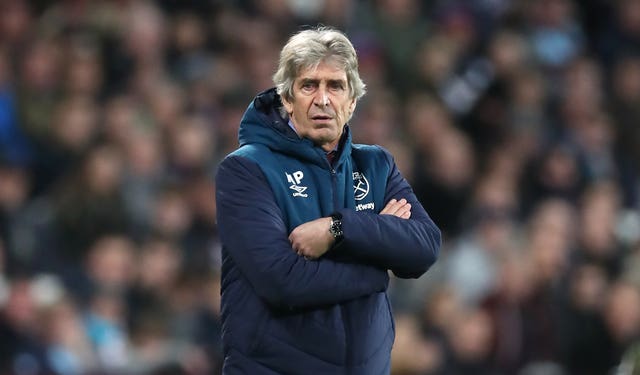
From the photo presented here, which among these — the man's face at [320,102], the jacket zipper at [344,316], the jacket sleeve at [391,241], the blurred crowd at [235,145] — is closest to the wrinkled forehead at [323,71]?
the man's face at [320,102]

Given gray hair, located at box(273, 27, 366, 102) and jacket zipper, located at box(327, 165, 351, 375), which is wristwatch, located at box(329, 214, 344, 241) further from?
gray hair, located at box(273, 27, 366, 102)

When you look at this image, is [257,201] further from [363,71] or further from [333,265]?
[363,71]

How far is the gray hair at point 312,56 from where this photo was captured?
382 cm

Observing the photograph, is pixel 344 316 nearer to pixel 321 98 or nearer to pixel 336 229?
pixel 336 229

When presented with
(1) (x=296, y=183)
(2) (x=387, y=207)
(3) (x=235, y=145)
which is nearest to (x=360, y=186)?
(2) (x=387, y=207)

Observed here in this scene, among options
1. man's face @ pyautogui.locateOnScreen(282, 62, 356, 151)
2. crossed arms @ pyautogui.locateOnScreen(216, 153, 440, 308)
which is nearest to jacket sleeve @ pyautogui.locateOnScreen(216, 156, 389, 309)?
crossed arms @ pyautogui.locateOnScreen(216, 153, 440, 308)

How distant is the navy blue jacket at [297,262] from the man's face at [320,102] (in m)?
0.04

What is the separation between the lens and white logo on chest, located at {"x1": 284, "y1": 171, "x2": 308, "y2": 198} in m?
3.81

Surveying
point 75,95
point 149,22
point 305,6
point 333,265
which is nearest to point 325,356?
point 333,265

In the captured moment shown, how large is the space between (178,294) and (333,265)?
184 inches

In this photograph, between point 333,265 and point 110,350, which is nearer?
point 333,265

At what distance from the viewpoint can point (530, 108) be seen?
1034 centimetres

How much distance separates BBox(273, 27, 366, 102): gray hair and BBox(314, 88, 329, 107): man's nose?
8cm

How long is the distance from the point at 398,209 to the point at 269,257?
49 cm
